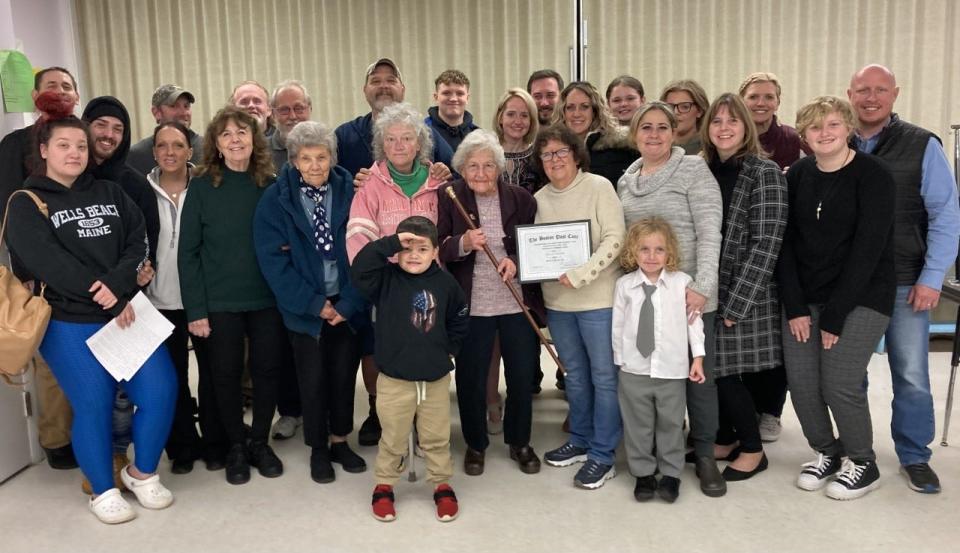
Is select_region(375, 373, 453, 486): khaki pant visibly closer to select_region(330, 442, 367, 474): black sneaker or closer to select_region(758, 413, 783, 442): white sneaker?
select_region(330, 442, 367, 474): black sneaker

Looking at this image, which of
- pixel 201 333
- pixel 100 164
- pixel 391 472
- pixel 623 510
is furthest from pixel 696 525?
pixel 100 164

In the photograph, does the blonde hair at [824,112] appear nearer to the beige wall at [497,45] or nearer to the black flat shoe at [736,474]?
the black flat shoe at [736,474]

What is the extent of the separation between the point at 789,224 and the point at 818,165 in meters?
0.24

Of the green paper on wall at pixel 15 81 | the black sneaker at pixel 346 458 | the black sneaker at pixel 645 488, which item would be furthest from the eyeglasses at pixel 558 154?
the green paper on wall at pixel 15 81

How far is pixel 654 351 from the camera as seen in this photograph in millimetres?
2812

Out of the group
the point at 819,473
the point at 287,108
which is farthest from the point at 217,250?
the point at 819,473

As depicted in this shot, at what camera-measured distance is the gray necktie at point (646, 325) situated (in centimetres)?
280

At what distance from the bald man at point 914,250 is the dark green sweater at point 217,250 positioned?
2.53 m

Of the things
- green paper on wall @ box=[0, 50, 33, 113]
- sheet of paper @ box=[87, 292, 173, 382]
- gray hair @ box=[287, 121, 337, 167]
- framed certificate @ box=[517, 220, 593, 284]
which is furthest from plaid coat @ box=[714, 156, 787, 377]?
green paper on wall @ box=[0, 50, 33, 113]

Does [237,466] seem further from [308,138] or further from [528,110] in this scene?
[528,110]

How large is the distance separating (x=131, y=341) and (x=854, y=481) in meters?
2.77

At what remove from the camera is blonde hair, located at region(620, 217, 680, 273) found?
279cm

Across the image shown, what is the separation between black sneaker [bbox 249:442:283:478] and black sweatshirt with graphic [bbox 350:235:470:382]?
0.80 meters

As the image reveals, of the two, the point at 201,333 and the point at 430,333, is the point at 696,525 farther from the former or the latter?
the point at 201,333
